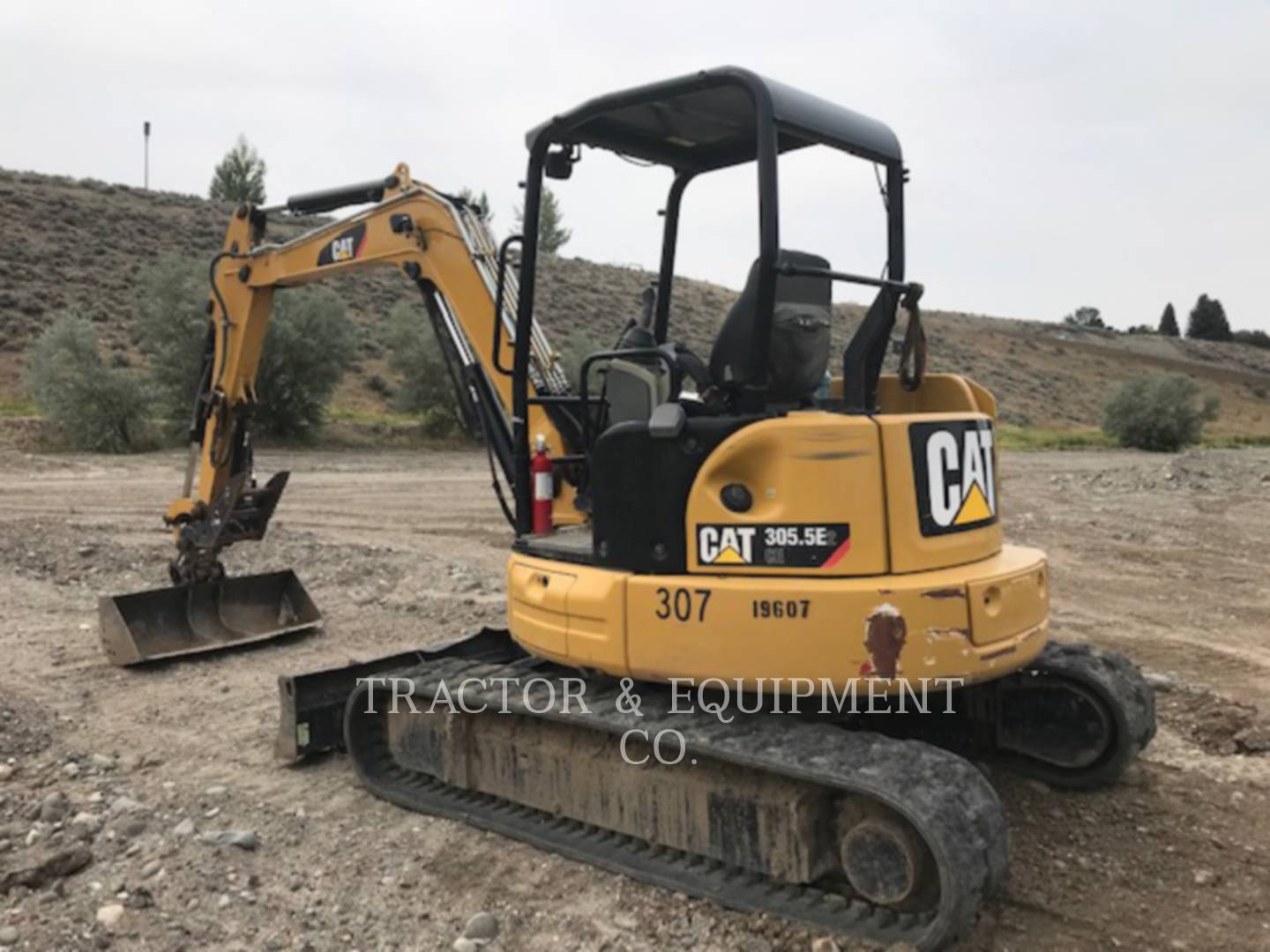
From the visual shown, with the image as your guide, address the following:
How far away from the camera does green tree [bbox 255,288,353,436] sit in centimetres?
2356

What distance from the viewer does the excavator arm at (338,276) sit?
20.2ft

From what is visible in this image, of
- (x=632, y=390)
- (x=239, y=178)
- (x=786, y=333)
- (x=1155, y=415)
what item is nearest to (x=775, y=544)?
(x=786, y=333)

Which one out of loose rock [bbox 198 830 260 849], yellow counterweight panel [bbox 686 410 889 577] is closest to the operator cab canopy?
yellow counterweight panel [bbox 686 410 889 577]

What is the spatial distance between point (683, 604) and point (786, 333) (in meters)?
1.19

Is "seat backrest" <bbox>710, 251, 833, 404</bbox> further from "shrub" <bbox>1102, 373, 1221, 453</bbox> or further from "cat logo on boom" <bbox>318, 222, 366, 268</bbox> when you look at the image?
"shrub" <bbox>1102, 373, 1221, 453</bbox>

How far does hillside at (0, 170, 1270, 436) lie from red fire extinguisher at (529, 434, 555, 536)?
12.3 metres

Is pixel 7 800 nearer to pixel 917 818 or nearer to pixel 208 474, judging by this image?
pixel 208 474

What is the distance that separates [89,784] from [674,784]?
2.88m

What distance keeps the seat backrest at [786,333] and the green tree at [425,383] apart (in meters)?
21.7

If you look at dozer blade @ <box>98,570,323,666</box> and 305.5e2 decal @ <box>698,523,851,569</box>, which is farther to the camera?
dozer blade @ <box>98,570,323,666</box>

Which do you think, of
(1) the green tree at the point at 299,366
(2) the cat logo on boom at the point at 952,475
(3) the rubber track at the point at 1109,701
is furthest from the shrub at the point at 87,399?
(2) the cat logo on boom at the point at 952,475

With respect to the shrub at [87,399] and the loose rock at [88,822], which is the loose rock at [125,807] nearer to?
the loose rock at [88,822]

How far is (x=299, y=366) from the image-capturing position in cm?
2383

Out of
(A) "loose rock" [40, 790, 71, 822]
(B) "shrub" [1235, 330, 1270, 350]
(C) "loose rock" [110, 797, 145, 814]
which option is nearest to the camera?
(A) "loose rock" [40, 790, 71, 822]
